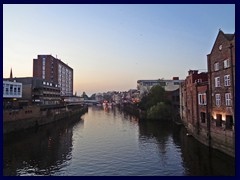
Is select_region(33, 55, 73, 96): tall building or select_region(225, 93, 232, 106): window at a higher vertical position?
select_region(33, 55, 73, 96): tall building

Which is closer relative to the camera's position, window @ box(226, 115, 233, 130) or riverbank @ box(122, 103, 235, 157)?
riverbank @ box(122, 103, 235, 157)

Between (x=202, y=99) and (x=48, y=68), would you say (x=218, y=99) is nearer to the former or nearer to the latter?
(x=202, y=99)

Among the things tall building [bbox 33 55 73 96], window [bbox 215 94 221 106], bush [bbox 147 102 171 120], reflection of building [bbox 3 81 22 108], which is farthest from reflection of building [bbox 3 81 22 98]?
tall building [bbox 33 55 73 96]

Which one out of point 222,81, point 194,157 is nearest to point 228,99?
point 222,81

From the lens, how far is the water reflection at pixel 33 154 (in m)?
27.6

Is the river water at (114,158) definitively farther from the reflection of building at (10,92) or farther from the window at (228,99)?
the reflection of building at (10,92)

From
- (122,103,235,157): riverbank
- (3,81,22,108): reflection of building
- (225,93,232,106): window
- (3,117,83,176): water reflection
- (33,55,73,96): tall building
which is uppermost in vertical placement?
(33,55,73,96): tall building

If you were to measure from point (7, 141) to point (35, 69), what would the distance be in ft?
324

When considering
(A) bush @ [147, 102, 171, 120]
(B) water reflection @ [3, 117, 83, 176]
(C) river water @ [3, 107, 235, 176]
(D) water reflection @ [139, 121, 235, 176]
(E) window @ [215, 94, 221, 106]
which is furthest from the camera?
(A) bush @ [147, 102, 171, 120]

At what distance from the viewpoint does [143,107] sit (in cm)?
9212

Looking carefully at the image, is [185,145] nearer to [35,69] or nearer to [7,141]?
[7,141]

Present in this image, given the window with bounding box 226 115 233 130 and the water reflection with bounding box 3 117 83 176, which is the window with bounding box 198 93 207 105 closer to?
the window with bounding box 226 115 233 130

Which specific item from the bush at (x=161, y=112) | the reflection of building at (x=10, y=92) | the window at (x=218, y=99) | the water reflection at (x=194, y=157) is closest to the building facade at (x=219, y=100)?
the window at (x=218, y=99)

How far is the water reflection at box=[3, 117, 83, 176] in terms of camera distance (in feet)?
90.5
